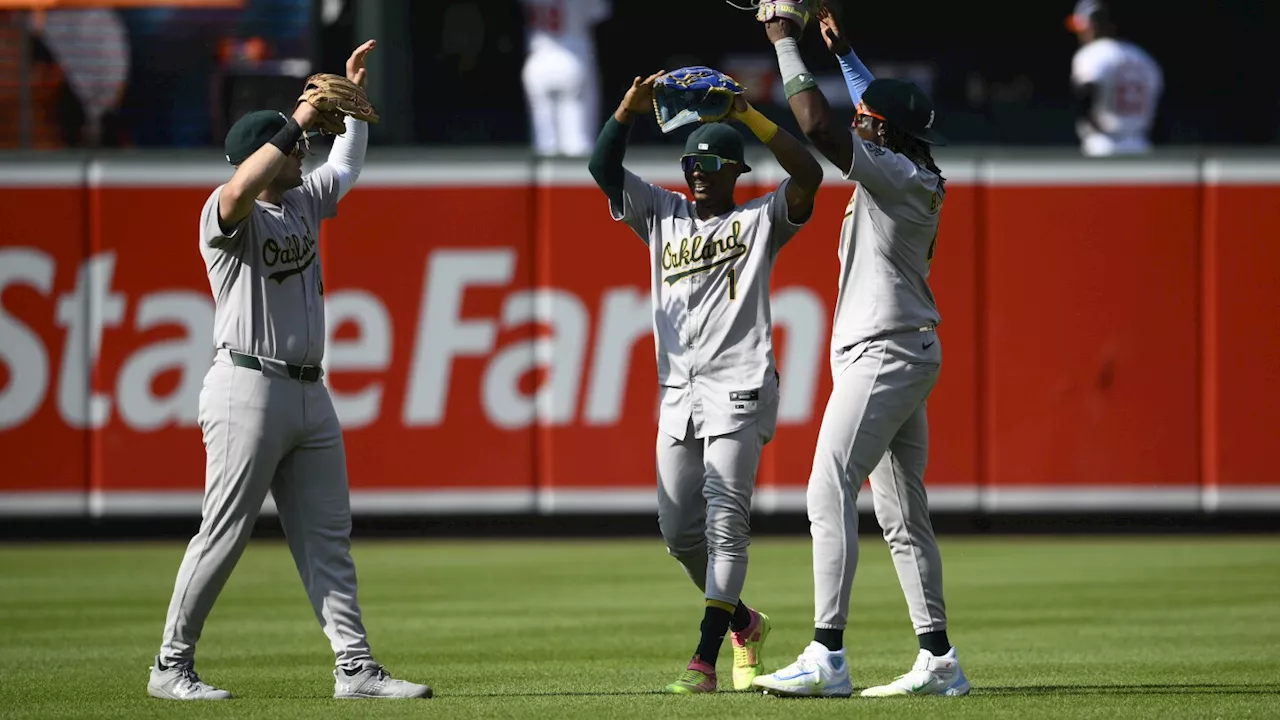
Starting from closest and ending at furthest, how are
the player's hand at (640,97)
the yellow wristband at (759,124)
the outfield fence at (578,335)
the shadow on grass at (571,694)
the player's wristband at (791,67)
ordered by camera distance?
1. the player's wristband at (791,67)
2. the yellow wristband at (759,124)
3. the shadow on grass at (571,694)
4. the player's hand at (640,97)
5. the outfield fence at (578,335)

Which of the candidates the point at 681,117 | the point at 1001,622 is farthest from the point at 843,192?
the point at 681,117

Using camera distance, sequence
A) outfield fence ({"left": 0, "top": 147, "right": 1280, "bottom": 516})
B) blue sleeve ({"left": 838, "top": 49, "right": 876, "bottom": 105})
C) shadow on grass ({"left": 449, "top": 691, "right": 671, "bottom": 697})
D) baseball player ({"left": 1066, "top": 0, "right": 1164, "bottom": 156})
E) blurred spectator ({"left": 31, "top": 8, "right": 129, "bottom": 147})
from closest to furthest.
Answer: shadow on grass ({"left": 449, "top": 691, "right": 671, "bottom": 697}) < blue sleeve ({"left": 838, "top": 49, "right": 876, "bottom": 105}) < outfield fence ({"left": 0, "top": 147, "right": 1280, "bottom": 516}) < baseball player ({"left": 1066, "top": 0, "right": 1164, "bottom": 156}) < blurred spectator ({"left": 31, "top": 8, "right": 129, "bottom": 147})

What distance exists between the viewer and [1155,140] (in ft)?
51.0

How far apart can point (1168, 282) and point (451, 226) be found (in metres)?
5.14

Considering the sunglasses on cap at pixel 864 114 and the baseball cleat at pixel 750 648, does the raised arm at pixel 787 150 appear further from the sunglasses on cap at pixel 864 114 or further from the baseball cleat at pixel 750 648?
the baseball cleat at pixel 750 648

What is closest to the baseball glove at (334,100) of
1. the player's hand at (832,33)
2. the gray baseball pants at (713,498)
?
the gray baseball pants at (713,498)

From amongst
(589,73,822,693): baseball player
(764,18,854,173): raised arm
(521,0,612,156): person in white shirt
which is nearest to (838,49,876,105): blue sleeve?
(589,73,822,693): baseball player

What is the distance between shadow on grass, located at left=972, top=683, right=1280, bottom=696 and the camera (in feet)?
21.6

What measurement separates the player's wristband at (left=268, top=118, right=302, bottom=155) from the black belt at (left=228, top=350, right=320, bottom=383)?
0.71m

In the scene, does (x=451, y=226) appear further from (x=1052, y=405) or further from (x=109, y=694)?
(x=109, y=694)

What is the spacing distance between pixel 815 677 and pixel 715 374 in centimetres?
113

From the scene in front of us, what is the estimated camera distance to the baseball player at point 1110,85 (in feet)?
46.8

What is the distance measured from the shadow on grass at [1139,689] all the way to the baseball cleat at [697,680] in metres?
0.91

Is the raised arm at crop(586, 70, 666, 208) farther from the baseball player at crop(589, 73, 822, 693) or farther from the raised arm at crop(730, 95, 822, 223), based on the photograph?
the raised arm at crop(730, 95, 822, 223)
